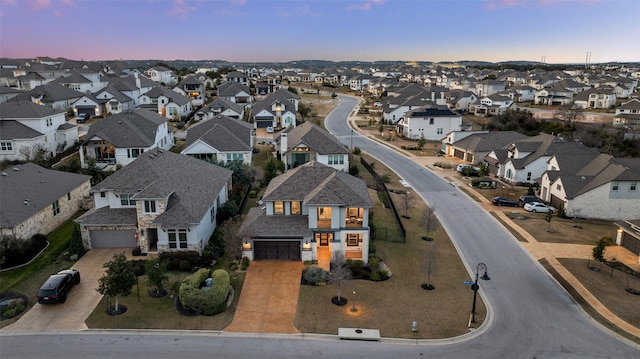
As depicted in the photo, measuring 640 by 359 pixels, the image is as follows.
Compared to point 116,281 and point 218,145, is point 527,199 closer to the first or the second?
point 218,145

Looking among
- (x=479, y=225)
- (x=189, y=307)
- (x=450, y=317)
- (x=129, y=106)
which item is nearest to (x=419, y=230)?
(x=479, y=225)

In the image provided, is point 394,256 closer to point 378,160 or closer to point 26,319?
point 26,319

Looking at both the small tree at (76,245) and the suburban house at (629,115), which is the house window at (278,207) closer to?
the small tree at (76,245)

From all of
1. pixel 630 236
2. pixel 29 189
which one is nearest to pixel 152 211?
pixel 29 189

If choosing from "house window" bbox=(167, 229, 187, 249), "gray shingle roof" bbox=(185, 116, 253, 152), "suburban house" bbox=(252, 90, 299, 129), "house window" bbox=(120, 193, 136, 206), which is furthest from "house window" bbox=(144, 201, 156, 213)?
"suburban house" bbox=(252, 90, 299, 129)

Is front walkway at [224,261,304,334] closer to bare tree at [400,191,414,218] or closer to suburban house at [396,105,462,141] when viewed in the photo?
bare tree at [400,191,414,218]
